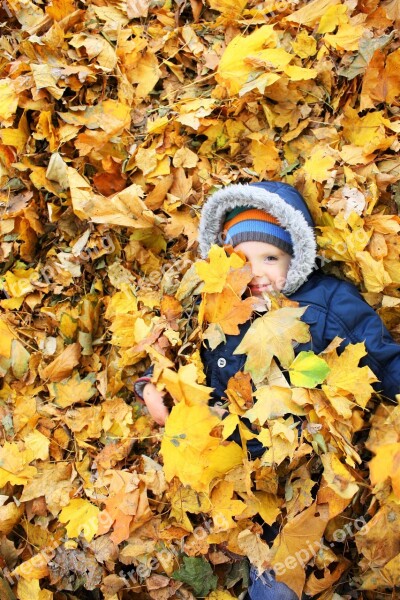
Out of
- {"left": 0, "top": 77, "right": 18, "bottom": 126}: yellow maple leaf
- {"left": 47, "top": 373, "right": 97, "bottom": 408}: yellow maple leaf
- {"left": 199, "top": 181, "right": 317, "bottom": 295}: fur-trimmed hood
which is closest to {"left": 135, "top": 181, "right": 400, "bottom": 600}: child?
{"left": 199, "top": 181, "right": 317, "bottom": 295}: fur-trimmed hood

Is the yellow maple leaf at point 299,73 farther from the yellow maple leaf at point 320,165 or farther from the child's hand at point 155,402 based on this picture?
the child's hand at point 155,402

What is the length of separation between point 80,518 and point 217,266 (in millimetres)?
1160

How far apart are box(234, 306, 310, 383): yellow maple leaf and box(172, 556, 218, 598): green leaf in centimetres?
75

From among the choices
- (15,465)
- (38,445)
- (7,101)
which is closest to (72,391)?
(38,445)

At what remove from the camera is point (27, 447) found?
7.79 ft

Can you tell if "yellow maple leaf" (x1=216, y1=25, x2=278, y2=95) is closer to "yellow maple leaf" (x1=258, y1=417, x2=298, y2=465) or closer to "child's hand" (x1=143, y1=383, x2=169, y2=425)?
"child's hand" (x1=143, y1=383, x2=169, y2=425)

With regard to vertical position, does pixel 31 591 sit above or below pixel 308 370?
below

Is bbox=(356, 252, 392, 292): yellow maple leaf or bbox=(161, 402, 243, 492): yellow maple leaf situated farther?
bbox=(356, 252, 392, 292): yellow maple leaf

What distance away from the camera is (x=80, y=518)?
222cm

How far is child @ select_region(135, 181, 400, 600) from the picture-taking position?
6.48ft

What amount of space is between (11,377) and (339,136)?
180 centimetres

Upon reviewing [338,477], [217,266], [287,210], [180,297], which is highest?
[287,210]

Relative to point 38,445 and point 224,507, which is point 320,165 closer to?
point 224,507

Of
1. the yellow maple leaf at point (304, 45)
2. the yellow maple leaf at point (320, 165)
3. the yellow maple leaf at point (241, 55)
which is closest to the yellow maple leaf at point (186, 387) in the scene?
the yellow maple leaf at point (320, 165)
